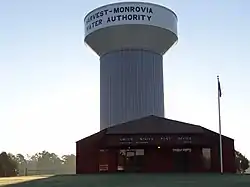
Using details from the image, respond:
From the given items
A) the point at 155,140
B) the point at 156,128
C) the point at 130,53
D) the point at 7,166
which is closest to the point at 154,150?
the point at 156,128

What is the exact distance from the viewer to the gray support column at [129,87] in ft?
206

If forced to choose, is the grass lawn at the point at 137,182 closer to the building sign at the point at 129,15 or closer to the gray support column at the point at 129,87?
the gray support column at the point at 129,87

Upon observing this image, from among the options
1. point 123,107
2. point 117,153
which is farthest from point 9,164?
point 117,153

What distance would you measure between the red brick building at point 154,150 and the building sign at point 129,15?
17.0 meters

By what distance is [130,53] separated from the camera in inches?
2514

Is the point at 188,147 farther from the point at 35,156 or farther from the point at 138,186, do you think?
the point at 35,156

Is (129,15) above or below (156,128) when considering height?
above

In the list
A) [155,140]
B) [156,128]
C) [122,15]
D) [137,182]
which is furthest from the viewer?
[122,15]

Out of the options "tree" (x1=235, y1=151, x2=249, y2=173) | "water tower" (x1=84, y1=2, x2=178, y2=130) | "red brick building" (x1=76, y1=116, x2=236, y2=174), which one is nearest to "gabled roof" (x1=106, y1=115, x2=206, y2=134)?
"red brick building" (x1=76, y1=116, x2=236, y2=174)

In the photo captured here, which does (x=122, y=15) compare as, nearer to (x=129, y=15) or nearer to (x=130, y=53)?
(x=129, y=15)

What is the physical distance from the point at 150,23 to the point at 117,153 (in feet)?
63.9

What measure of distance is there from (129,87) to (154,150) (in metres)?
17.8

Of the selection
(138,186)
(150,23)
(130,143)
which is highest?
(150,23)

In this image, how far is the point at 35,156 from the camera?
169 m
